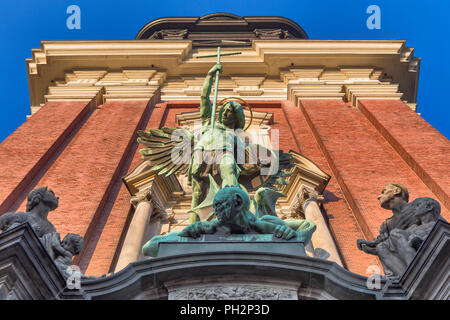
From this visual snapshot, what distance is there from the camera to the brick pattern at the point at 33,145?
34.7 feet

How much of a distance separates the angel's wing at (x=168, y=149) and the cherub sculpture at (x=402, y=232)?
3.98 meters

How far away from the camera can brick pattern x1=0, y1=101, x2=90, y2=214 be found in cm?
1059

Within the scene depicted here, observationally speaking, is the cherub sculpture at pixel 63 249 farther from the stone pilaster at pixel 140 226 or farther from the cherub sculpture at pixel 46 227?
the stone pilaster at pixel 140 226

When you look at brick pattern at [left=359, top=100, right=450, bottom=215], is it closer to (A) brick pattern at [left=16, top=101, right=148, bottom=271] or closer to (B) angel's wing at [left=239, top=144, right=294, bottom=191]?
(B) angel's wing at [left=239, top=144, right=294, bottom=191]

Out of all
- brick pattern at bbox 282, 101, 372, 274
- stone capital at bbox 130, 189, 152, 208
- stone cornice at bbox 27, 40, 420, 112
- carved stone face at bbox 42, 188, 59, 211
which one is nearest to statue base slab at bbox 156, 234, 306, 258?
carved stone face at bbox 42, 188, 59, 211

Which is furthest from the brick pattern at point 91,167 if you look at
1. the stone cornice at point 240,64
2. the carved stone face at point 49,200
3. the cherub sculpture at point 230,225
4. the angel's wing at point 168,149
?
the cherub sculpture at point 230,225

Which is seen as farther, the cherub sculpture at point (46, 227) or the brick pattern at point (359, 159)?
the brick pattern at point (359, 159)

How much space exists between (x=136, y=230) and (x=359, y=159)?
4.64 m

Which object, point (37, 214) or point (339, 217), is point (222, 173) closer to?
point (37, 214)

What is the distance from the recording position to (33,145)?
1250cm

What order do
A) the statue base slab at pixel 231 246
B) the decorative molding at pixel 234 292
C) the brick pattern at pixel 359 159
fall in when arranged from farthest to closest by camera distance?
the brick pattern at pixel 359 159
the statue base slab at pixel 231 246
the decorative molding at pixel 234 292

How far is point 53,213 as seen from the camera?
9.77 meters
